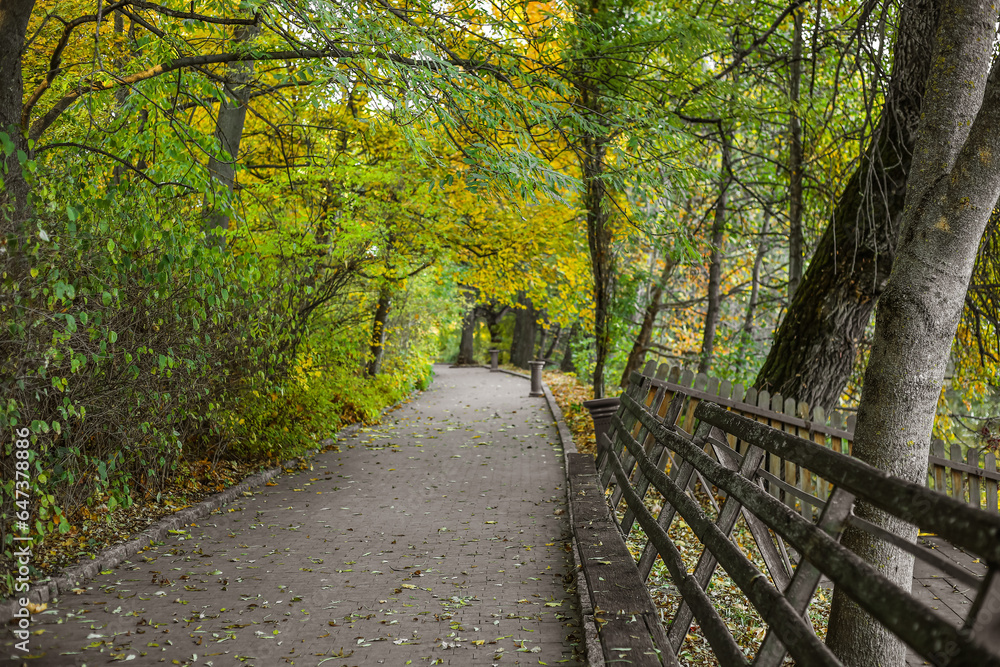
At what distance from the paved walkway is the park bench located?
25.9 inches

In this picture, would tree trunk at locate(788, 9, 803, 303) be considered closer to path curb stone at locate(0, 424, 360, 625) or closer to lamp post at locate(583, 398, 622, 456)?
lamp post at locate(583, 398, 622, 456)

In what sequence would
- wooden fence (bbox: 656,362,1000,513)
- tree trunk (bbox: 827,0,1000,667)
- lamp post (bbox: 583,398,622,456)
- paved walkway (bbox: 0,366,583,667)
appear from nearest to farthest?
tree trunk (bbox: 827,0,1000,667), paved walkway (bbox: 0,366,583,667), wooden fence (bbox: 656,362,1000,513), lamp post (bbox: 583,398,622,456)

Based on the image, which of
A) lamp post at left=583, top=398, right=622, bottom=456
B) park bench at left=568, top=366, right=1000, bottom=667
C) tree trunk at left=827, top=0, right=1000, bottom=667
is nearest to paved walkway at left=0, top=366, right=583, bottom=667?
park bench at left=568, top=366, right=1000, bottom=667

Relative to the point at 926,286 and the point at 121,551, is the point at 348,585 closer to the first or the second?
the point at 121,551

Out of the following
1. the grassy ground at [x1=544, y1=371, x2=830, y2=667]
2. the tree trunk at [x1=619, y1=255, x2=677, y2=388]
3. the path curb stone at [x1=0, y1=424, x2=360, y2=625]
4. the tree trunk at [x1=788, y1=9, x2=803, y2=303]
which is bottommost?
the path curb stone at [x1=0, y1=424, x2=360, y2=625]

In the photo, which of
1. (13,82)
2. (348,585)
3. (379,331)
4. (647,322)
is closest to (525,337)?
(647,322)

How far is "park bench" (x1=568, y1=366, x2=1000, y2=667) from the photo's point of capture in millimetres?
1495

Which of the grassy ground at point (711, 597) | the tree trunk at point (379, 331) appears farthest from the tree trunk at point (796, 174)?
the tree trunk at point (379, 331)

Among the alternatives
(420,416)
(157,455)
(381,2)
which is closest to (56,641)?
(157,455)

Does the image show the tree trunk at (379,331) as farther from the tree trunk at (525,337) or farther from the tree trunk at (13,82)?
the tree trunk at (525,337)

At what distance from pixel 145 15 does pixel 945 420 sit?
11.9 metres

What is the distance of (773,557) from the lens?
3.80 m

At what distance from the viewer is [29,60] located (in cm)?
872

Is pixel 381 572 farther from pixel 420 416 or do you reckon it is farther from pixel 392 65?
pixel 420 416
